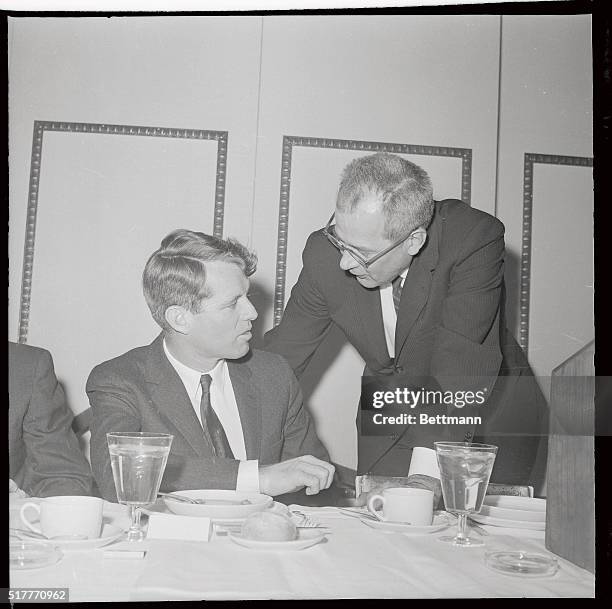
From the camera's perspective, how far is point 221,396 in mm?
1486

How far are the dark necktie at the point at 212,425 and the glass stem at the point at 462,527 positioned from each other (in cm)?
52

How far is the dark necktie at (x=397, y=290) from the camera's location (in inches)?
62.5

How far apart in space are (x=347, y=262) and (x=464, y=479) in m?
0.64

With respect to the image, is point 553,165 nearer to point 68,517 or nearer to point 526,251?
point 526,251

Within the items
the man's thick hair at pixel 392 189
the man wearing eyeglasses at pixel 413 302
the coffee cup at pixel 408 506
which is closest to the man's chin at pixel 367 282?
the man wearing eyeglasses at pixel 413 302

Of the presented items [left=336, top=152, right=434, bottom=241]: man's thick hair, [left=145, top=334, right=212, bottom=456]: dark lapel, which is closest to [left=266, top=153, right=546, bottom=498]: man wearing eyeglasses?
[left=336, top=152, right=434, bottom=241]: man's thick hair

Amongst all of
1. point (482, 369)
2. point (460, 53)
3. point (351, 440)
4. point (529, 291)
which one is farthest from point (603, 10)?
point (351, 440)

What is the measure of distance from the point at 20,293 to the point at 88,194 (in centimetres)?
22

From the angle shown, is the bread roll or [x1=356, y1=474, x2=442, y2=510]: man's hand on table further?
[x1=356, y1=474, x2=442, y2=510]: man's hand on table

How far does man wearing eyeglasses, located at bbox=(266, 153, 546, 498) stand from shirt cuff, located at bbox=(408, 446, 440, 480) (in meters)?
0.04

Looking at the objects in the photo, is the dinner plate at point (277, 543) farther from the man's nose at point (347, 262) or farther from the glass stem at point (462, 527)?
the man's nose at point (347, 262)

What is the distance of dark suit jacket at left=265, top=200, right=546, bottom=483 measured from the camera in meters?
1.44

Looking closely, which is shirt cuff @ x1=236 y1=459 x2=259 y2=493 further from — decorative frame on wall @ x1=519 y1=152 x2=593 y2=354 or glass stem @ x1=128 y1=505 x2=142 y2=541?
decorative frame on wall @ x1=519 y1=152 x2=593 y2=354

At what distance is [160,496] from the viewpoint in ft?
3.71
